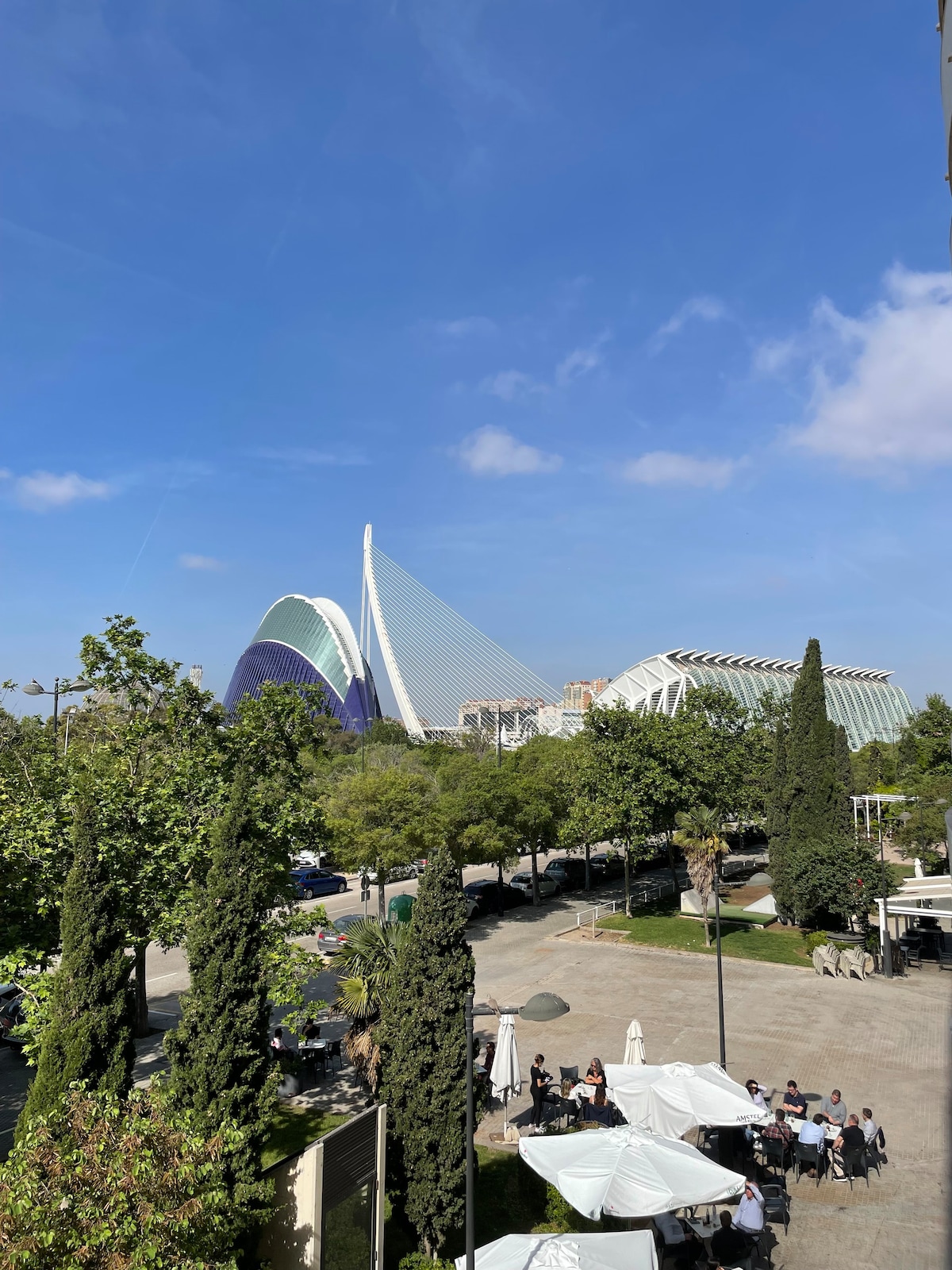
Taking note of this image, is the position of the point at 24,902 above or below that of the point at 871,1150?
above

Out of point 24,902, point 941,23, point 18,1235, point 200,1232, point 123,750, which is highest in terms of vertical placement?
point 941,23

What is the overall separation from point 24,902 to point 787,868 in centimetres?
1986

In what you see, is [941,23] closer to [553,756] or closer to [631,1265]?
[631,1265]

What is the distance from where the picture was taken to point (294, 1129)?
40.9 feet

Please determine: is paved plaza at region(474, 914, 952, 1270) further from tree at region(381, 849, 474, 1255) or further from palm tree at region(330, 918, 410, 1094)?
tree at region(381, 849, 474, 1255)

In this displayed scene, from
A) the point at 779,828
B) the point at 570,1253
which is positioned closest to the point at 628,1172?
the point at 570,1253

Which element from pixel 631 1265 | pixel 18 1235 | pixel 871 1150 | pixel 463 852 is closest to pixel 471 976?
pixel 631 1265

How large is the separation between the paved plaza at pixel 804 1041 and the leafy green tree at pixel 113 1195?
668 centimetres

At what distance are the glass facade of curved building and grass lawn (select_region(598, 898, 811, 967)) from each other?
90.6ft

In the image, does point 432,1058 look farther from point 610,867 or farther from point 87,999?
point 610,867

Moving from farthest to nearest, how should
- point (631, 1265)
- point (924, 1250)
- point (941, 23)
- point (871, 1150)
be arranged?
point (871, 1150) < point (924, 1250) < point (631, 1265) < point (941, 23)

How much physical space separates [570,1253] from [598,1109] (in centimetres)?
418

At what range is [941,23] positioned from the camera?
6.67m

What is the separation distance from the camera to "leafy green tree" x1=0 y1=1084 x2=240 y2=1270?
17.5 ft
